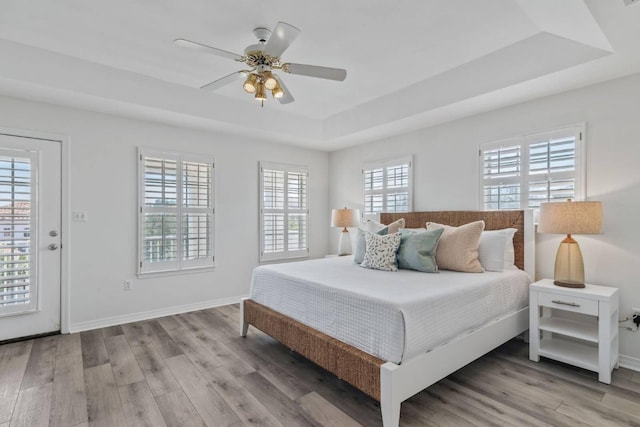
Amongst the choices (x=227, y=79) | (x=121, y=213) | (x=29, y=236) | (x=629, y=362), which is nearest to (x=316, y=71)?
(x=227, y=79)

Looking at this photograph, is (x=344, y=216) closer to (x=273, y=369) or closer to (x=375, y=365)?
(x=273, y=369)

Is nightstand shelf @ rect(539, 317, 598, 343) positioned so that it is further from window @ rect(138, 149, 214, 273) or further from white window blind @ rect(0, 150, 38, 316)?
white window blind @ rect(0, 150, 38, 316)

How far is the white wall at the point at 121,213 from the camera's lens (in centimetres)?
340

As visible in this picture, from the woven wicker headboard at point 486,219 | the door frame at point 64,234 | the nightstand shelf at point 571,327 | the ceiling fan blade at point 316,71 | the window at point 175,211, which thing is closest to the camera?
the ceiling fan blade at point 316,71

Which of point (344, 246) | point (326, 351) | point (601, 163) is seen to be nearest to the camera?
point (326, 351)

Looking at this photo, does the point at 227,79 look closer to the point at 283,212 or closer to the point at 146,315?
the point at 283,212

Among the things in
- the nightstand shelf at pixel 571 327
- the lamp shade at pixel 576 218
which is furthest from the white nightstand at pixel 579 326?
the lamp shade at pixel 576 218

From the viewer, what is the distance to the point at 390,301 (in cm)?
192

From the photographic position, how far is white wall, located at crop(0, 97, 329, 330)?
11.1 feet

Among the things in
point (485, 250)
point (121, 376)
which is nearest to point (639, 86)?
point (485, 250)

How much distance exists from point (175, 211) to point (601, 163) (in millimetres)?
4330

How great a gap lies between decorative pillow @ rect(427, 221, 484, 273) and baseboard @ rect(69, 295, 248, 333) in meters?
2.88

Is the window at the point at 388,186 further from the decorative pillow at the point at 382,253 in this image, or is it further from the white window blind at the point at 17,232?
the white window blind at the point at 17,232

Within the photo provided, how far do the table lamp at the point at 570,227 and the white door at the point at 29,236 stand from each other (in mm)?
4543
